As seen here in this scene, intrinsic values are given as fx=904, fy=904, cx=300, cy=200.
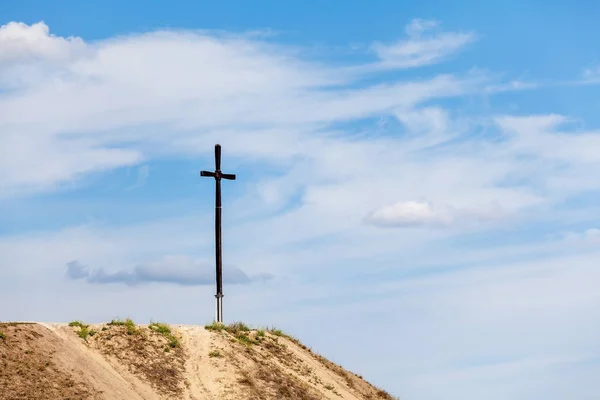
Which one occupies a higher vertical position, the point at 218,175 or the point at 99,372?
the point at 218,175

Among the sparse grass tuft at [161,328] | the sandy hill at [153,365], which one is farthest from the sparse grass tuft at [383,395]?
the sparse grass tuft at [161,328]

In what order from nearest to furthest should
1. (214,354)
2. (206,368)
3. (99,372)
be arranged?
(99,372) < (206,368) < (214,354)

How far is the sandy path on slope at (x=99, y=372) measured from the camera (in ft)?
115

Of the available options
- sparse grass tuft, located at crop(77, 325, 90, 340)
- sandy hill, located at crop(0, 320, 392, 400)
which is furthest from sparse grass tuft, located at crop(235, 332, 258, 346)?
sparse grass tuft, located at crop(77, 325, 90, 340)

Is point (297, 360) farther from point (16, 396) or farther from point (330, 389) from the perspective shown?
point (16, 396)

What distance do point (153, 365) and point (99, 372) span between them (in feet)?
8.52

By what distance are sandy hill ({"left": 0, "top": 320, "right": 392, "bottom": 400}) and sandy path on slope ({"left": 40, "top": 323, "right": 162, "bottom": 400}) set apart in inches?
1.8

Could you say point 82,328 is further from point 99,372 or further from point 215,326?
point 215,326

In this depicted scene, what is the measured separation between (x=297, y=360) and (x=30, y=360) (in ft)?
43.2

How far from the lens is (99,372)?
3600 cm

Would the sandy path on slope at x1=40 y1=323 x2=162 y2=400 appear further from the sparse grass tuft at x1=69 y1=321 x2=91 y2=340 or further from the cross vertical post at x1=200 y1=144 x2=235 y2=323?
the cross vertical post at x1=200 y1=144 x2=235 y2=323

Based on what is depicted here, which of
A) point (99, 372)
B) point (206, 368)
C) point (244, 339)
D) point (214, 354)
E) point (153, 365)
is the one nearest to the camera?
point (99, 372)

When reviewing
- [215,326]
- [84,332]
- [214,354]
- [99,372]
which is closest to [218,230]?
[215,326]

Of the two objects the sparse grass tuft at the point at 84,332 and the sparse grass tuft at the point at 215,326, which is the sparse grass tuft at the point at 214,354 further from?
the sparse grass tuft at the point at 84,332
